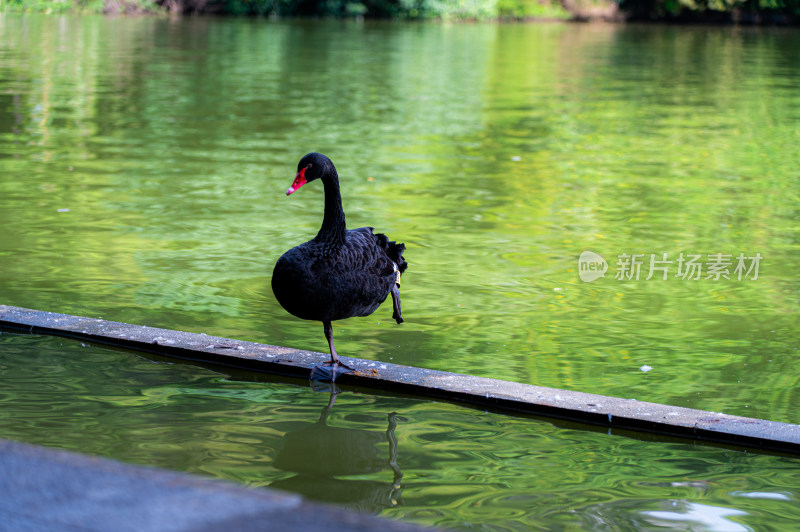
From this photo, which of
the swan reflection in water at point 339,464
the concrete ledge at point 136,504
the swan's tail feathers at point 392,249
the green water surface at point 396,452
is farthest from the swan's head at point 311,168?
the concrete ledge at point 136,504

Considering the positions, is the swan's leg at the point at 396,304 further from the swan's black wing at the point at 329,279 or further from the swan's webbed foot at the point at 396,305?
the swan's black wing at the point at 329,279

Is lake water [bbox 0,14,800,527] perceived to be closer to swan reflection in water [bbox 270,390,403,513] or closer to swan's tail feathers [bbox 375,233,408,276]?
swan reflection in water [bbox 270,390,403,513]

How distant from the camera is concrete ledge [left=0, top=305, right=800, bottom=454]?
Answer: 4.59 m

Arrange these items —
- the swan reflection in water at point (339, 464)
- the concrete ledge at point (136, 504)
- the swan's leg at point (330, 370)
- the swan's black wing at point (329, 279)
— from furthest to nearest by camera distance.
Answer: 1. the swan's leg at point (330, 370)
2. the swan's black wing at point (329, 279)
3. the swan reflection in water at point (339, 464)
4. the concrete ledge at point (136, 504)

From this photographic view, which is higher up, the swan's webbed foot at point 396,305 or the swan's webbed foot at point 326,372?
the swan's webbed foot at point 396,305

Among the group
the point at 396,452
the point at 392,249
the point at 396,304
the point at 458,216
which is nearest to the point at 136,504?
the point at 396,452

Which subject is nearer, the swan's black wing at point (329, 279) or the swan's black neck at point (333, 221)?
the swan's black wing at point (329, 279)

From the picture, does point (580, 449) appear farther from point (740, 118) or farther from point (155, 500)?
point (740, 118)

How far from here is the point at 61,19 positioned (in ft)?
150

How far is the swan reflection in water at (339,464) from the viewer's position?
4.09 m

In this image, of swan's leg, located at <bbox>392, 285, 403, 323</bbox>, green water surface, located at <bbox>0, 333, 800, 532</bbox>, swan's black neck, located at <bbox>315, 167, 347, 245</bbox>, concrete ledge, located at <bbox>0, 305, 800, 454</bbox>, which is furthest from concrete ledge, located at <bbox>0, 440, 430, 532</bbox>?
swan's leg, located at <bbox>392, 285, 403, 323</bbox>

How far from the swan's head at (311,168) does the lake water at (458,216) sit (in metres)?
1.12

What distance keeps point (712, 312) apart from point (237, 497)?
5120mm

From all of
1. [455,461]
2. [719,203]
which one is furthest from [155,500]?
[719,203]
